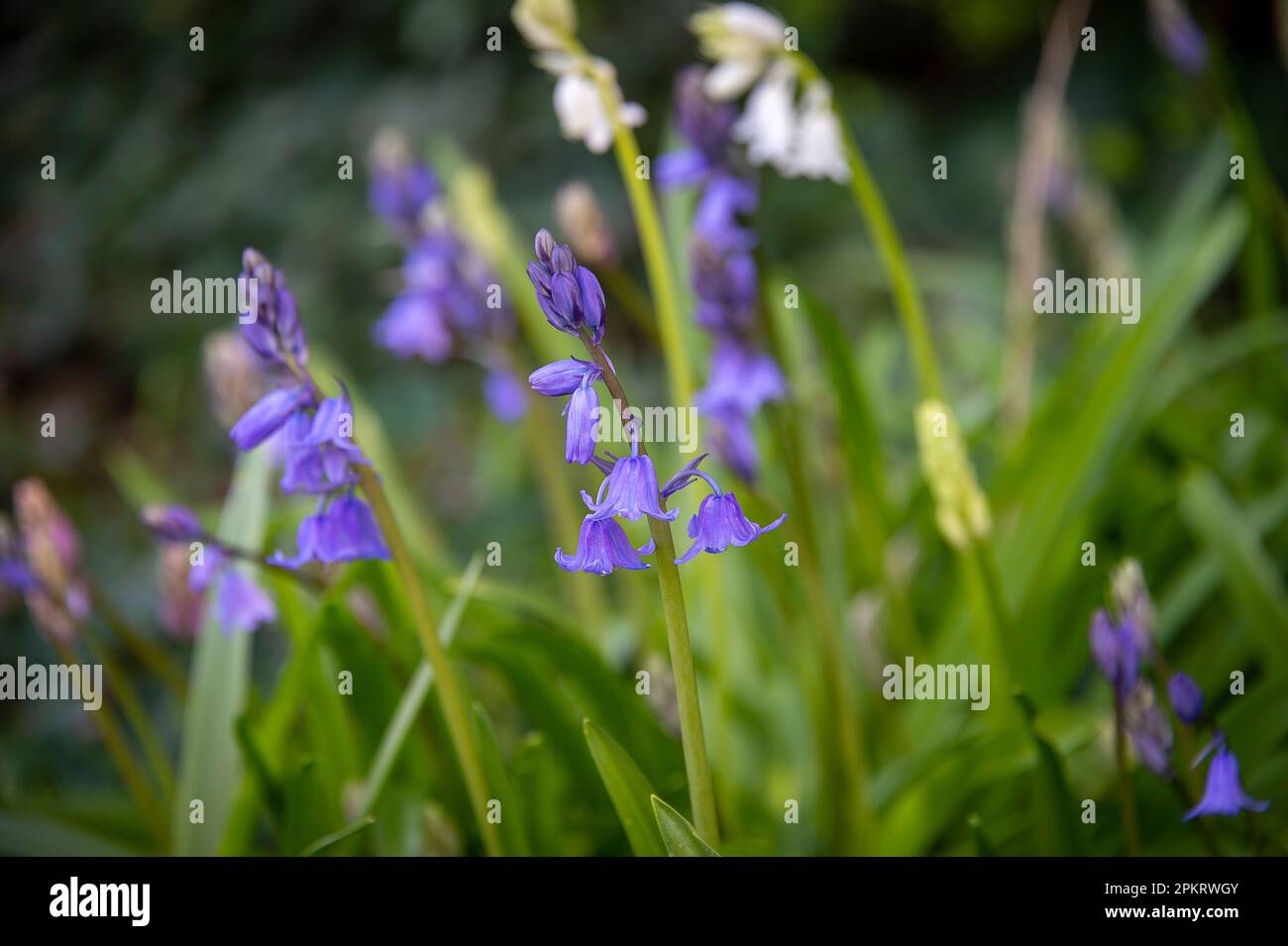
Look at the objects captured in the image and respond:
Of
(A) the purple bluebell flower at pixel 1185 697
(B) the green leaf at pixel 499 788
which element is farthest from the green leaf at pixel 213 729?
(A) the purple bluebell flower at pixel 1185 697

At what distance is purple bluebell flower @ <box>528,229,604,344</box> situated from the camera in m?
1.09

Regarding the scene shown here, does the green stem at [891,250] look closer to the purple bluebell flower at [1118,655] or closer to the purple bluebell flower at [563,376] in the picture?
the purple bluebell flower at [1118,655]

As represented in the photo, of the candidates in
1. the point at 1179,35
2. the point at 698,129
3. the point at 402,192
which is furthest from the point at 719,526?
the point at 1179,35

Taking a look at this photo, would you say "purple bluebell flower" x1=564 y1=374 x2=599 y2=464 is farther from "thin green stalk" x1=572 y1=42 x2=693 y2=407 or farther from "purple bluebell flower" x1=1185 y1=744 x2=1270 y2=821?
"purple bluebell flower" x1=1185 y1=744 x2=1270 y2=821

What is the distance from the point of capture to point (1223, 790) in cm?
142

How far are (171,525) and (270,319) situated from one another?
0.49 m

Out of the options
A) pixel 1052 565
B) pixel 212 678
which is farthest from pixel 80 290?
pixel 1052 565

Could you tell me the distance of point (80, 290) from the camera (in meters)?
4.50

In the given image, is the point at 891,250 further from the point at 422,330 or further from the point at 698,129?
the point at 422,330

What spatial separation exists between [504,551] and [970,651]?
2170mm

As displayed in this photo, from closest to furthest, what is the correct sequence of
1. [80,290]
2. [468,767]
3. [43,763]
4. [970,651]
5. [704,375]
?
[468,767]
[970,651]
[704,375]
[43,763]
[80,290]

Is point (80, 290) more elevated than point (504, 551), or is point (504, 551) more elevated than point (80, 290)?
point (80, 290)
